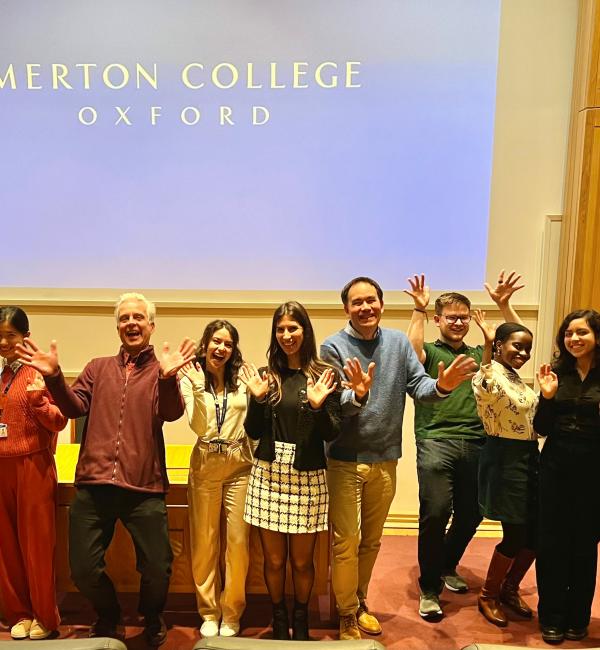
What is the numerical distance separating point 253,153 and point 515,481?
98.5 inches

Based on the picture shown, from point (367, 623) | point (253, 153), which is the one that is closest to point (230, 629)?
point (367, 623)

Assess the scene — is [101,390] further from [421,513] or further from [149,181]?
[149,181]

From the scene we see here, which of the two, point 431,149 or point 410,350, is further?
point 431,149

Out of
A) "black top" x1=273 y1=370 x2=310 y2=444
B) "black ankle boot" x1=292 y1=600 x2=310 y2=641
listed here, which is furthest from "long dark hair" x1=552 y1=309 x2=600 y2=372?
"black ankle boot" x1=292 y1=600 x2=310 y2=641

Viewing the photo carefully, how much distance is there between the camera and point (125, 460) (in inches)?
85.3

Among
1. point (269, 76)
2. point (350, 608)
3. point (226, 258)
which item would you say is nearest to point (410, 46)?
point (269, 76)

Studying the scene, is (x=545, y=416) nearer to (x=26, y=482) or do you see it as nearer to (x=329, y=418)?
(x=329, y=418)

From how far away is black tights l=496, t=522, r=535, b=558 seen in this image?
243 cm

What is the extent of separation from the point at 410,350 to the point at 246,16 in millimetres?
2476

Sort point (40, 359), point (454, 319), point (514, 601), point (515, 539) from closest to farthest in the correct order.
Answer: point (40, 359), point (515, 539), point (454, 319), point (514, 601)

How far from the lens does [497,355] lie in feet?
8.00

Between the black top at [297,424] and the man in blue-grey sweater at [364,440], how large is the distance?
16 cm

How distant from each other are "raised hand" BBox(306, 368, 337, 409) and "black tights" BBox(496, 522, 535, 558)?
3.53 ft

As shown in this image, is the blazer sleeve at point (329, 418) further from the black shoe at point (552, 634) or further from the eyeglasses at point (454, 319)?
the black shoe at point (552, 634)
